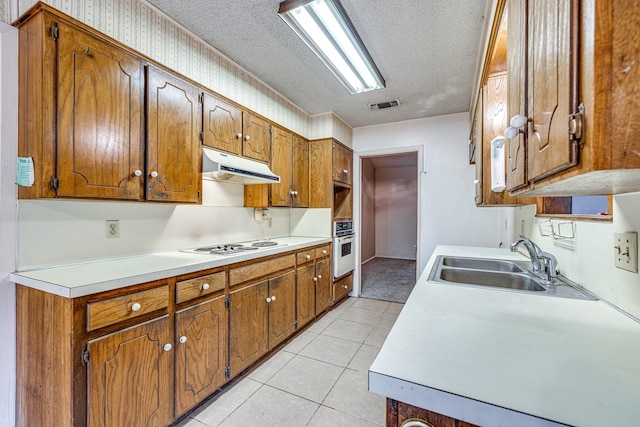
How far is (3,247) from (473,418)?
199 centimetres

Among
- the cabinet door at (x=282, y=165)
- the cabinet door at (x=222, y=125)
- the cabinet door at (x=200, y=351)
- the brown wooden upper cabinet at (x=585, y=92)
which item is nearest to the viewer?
the brown wooden upper cabinet at (x=585, y=92)

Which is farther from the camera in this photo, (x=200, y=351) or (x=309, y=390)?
(x=309, y=390)

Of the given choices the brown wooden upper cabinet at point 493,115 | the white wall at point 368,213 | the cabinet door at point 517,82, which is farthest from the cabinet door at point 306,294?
the white wall at point 368,213

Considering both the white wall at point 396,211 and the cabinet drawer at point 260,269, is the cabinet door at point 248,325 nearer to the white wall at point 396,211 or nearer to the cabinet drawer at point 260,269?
the cabinet drawer at point 260,269

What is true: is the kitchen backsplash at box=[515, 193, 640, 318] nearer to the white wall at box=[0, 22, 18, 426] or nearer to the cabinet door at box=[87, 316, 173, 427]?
the cabinet door at box=[87, 316, 173, 427]

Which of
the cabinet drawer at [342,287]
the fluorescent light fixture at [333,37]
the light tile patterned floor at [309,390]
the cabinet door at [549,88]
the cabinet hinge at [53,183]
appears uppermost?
the fluorescent light fixture at [333,37]

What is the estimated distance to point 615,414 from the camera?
17.7 inches

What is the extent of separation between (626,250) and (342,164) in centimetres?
291

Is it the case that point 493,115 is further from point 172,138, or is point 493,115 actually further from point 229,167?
point 172,138

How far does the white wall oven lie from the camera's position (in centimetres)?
333

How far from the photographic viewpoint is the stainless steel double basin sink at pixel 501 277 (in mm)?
1167

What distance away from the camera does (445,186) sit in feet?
11.1

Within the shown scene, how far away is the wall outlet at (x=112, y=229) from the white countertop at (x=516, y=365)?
179cm

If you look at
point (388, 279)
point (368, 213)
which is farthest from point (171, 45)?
point (368, 213)
